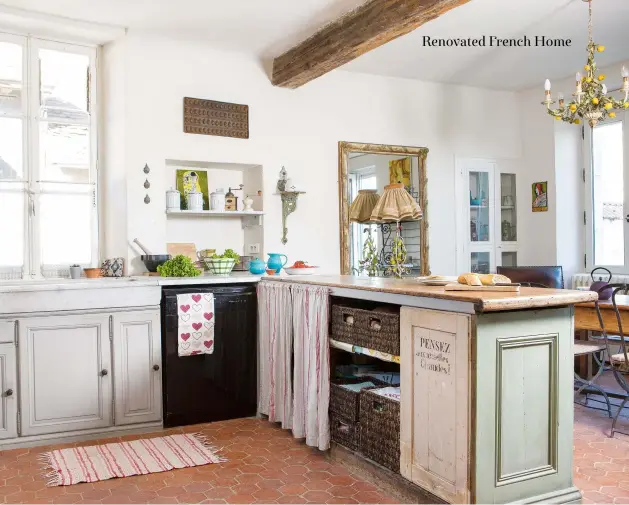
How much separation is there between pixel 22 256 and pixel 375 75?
367 centimetres

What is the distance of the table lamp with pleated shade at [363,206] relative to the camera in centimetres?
579

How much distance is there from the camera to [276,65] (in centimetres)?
552

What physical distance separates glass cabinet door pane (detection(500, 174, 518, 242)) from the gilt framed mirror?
1.11 metres

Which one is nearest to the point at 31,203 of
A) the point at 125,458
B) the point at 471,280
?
the point at 125,458

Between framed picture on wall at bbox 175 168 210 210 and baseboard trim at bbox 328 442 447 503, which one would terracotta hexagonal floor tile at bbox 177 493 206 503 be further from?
framed picture on wall at bbox 175 168 210 210

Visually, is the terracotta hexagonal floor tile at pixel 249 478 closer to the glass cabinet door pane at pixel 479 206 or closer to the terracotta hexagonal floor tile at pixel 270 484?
the terracotta hexagonal floor tile at pixel 270 484

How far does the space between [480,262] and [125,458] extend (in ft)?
14.7

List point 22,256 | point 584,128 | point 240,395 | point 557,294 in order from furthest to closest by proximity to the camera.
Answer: point 584,128
point 22,256
point 240,395
point 557,294

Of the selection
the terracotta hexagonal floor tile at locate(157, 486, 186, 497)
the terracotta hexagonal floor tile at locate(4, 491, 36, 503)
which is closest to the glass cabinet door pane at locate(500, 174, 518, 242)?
the terracotta hexagonal floor tile at locate(157, 486, 186, 497)

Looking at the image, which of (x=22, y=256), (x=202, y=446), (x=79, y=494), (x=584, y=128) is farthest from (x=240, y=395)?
(x=584, y=128)

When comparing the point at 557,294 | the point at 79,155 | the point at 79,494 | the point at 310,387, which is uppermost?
the point at 79,155

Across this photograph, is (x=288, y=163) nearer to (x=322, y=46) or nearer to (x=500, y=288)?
(x=322, y=46)

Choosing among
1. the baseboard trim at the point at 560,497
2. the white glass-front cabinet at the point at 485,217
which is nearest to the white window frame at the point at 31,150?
the baseboard trim at the point at 560,497

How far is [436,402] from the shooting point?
8.57 feet
